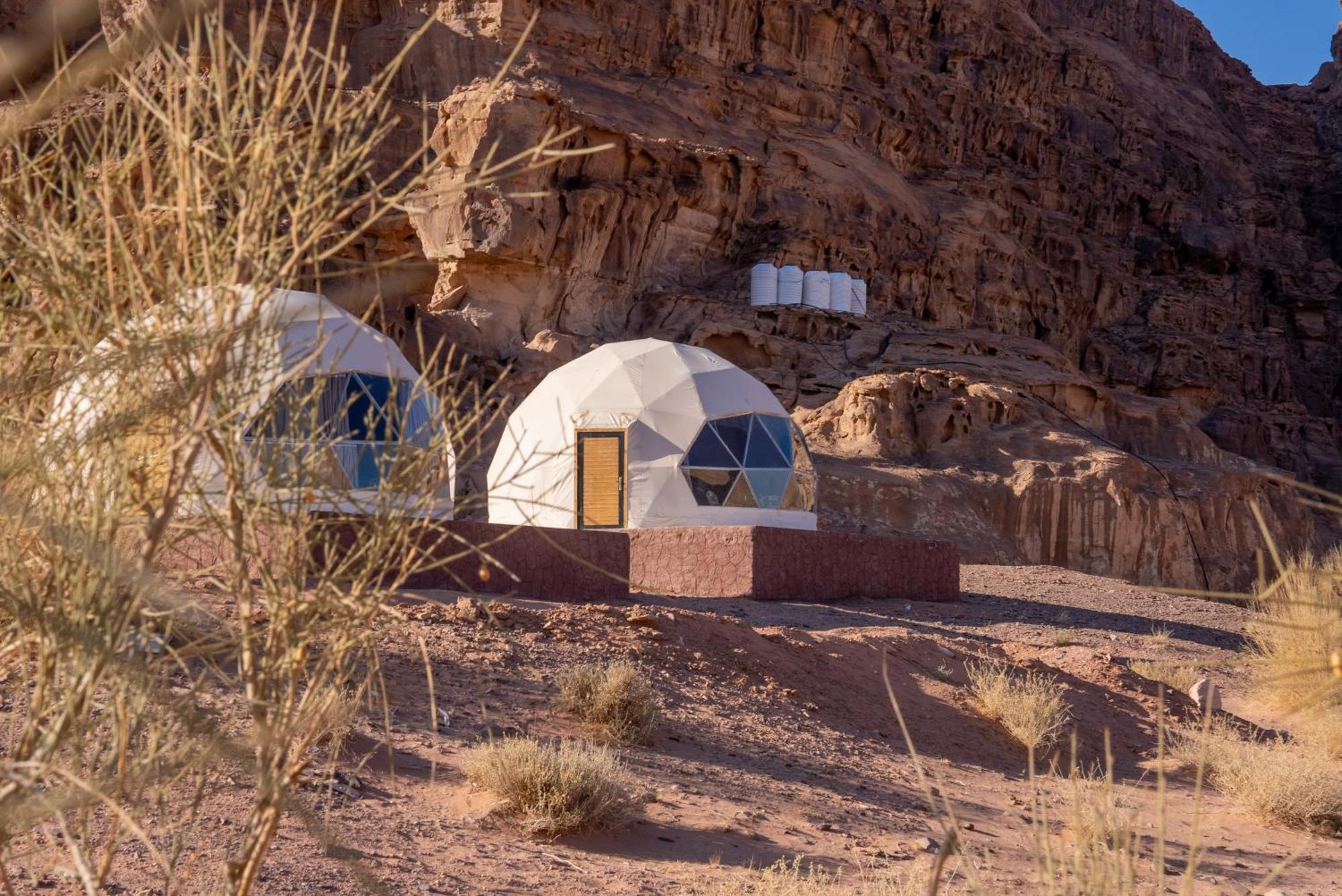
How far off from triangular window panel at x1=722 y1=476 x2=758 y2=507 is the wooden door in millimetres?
1592

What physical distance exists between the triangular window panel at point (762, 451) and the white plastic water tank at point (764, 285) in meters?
16.2

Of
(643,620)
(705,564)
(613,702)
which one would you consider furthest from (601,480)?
(613,702)

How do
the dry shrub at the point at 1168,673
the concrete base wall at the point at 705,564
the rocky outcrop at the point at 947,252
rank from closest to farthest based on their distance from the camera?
the concrete base wall at the point at 705,564
the dry shrub at the point at 1168,673
the rocky outcrop at the point at 947,252

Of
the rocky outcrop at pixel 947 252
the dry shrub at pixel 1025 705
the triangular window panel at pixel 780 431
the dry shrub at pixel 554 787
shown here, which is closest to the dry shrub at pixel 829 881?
the dry shrub at pixel 554 787

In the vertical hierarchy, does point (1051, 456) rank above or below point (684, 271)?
below

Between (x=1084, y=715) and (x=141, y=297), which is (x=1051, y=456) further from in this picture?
(x=141, y=297)

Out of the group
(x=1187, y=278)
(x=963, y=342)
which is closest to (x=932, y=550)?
(x=963, y=342)

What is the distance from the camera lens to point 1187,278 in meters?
52.5

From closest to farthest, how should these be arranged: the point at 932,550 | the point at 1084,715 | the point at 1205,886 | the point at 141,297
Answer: the point at 141,297, the point at 1205,886, the point at 1084,715, the point at 932,550

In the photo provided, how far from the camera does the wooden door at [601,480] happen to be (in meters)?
18.1

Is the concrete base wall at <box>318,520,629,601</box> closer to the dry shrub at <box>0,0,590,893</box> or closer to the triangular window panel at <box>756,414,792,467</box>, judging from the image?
the triangular window panel at <box>756,414,792,467</box>

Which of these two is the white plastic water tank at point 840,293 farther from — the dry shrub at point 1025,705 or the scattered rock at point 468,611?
the scattered rock at point 468,611

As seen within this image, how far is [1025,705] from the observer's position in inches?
388

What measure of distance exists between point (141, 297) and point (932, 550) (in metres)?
14.7
